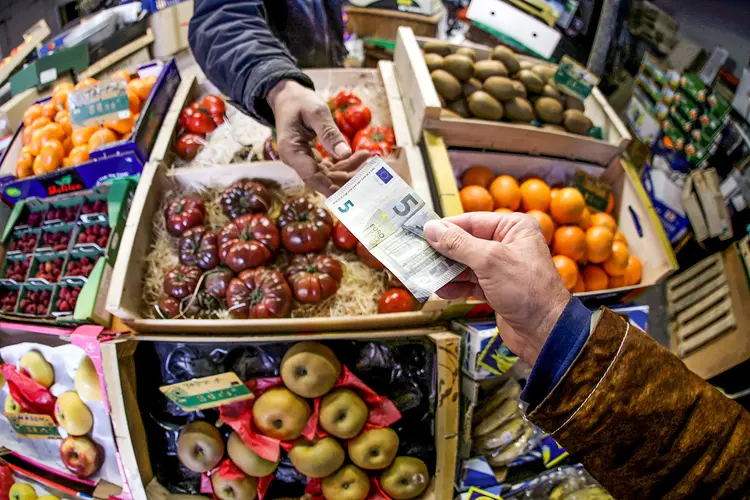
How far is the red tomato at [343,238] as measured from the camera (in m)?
2.09

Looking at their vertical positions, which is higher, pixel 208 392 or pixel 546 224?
pixel 546 224

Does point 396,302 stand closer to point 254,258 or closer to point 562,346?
point 254,258

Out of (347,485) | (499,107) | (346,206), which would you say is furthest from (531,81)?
(347,485)

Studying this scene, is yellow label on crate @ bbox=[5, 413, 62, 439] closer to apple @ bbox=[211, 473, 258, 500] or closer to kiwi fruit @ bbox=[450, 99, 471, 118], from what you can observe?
apple @ bbox=[211, 473, 258, 500]

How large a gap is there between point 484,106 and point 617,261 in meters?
1.09

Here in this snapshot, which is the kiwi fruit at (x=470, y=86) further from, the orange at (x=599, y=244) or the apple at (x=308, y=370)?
the apple at (x=308, y=370)

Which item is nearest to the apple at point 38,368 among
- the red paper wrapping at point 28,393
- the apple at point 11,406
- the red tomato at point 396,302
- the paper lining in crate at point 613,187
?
the red paper wrapping at point 28,393

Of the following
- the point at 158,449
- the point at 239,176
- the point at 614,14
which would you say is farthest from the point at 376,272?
the point at 614,14

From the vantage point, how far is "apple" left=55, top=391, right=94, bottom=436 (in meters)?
1.84

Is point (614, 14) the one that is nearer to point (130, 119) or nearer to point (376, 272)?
point (376, 272)

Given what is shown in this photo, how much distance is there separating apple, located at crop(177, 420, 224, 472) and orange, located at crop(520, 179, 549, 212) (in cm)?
188

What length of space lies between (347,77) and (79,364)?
7.33 feet

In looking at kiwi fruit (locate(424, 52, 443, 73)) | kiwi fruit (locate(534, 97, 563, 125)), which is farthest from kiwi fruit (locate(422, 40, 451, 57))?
kiwi fruit (locate(534, 97, 563, 125))

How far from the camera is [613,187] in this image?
8.41 feet
